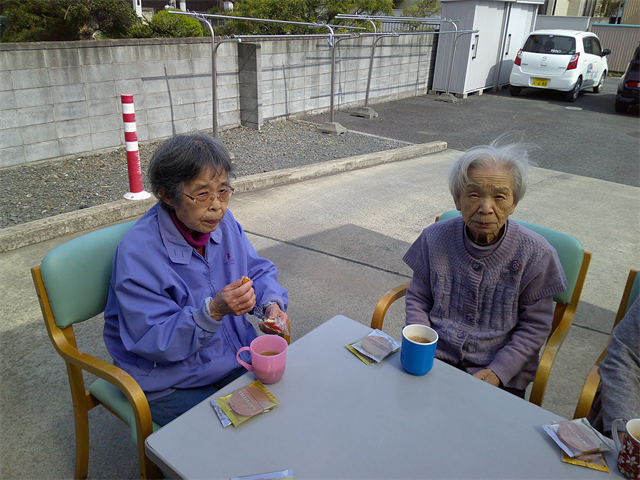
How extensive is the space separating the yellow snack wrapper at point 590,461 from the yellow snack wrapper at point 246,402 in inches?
30.8

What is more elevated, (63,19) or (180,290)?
(63,19)

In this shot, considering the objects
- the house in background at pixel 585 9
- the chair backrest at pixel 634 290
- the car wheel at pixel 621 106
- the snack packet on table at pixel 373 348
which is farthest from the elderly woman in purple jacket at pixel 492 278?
the house in background at pixel 585 9

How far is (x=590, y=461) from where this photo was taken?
4.10ft

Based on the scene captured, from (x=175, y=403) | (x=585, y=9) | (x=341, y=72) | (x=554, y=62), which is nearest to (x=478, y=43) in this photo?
(x=554, y=62)

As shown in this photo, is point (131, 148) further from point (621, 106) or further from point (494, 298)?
point (621, 106)

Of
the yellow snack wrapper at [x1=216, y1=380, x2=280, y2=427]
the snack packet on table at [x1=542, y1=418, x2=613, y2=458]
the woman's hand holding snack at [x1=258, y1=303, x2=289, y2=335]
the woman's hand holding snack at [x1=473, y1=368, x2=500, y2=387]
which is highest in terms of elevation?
the snack packet on table at [x1=542, y1=418, x2=613, y2=458]

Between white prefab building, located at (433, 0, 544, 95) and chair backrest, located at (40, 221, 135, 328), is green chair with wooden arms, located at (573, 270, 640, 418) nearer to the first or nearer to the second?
chair backrest, located at (40, 221, 135, 328)

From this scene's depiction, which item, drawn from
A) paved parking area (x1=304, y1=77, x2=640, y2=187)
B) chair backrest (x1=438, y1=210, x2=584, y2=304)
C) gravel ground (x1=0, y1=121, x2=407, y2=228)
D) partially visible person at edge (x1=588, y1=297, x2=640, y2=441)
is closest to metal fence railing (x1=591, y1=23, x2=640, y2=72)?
paved parking area (x1=304, y1=77, x2=640, y2=187)

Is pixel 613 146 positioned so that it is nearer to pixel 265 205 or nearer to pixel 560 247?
pixel 265 205

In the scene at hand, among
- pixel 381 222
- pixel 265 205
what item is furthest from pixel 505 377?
pixel 265 205

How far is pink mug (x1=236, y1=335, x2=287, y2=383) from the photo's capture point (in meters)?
1.46

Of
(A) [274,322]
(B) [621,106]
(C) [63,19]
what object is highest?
(C) [63,19]

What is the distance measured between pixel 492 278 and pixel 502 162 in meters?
0.46

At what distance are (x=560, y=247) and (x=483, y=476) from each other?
48.6 inches
